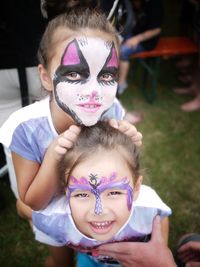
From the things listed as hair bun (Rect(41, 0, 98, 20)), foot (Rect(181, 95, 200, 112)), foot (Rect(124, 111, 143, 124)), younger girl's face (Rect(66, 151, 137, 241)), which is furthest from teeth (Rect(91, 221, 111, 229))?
foot (Rect(181, 95, 200, 112))

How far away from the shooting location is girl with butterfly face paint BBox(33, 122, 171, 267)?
132cm

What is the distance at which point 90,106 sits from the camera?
1271 millimetres

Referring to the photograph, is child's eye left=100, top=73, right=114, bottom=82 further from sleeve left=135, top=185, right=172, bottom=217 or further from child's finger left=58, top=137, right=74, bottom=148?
sleeve left=135, top=185, right=172, bottom=217

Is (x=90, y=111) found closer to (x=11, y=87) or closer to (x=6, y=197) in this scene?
(x=11, y=87)

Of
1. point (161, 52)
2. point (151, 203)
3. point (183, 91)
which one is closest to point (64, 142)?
point (151, 203)

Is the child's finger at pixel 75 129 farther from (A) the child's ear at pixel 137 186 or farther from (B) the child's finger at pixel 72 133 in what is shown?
(A) the child's ear at pixel 137 186

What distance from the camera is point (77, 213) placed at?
1.36 meters

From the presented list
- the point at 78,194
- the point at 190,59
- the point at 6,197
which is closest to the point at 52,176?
the point at 78,194

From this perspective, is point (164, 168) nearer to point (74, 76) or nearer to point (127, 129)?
point (127, 129)

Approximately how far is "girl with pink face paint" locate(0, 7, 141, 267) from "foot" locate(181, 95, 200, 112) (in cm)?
225

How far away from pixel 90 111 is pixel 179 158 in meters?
1.89

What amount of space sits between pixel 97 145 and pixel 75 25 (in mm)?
433

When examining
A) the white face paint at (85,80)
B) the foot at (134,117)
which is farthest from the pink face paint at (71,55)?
the foot at (134,117)

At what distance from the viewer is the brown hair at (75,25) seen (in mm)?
1361
